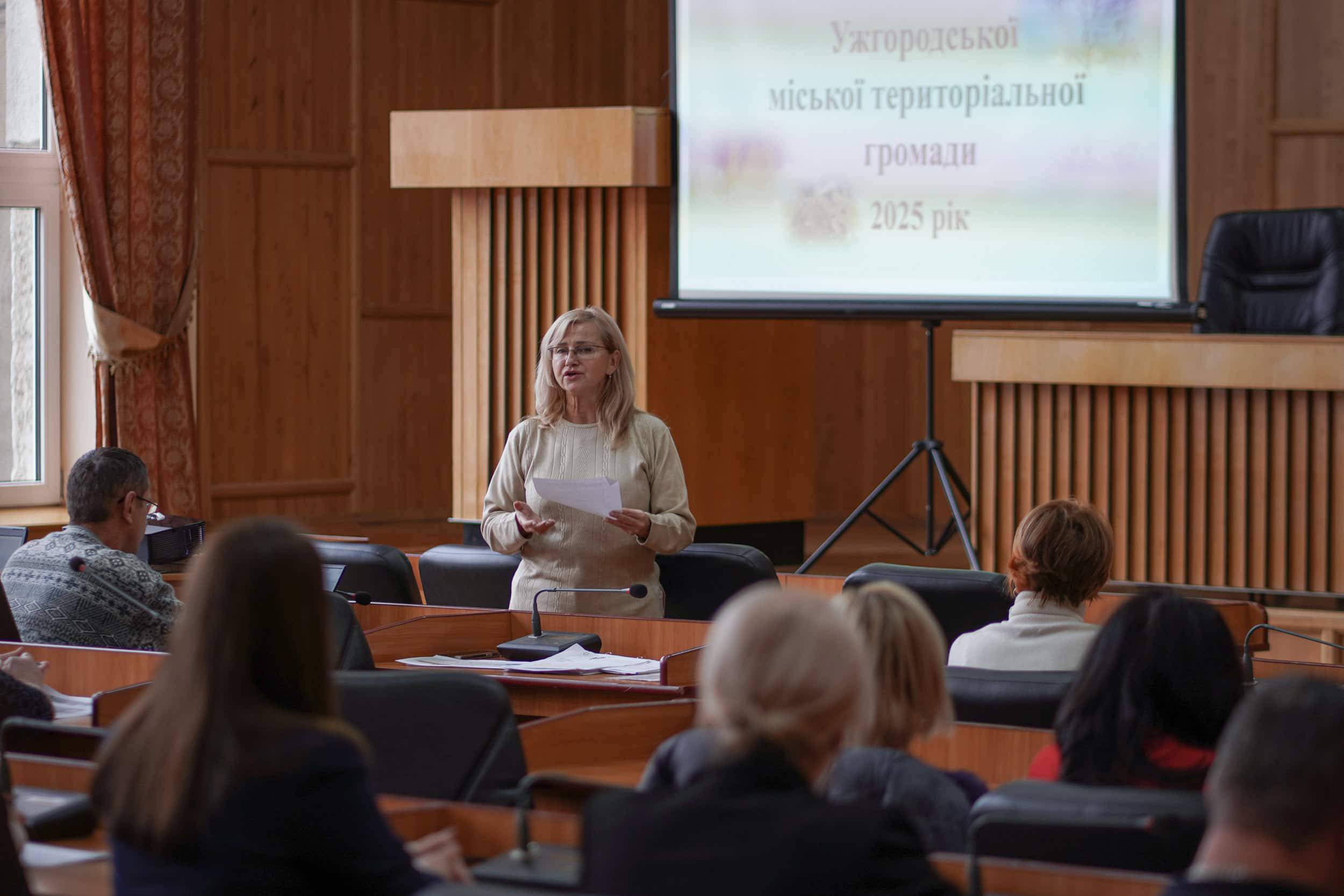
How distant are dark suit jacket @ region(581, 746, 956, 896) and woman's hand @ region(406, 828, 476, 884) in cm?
32

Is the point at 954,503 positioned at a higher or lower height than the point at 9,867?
higher

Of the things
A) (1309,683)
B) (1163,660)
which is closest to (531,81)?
(1163,660)

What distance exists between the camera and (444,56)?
7988 millimetres

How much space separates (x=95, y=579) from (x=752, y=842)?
2167mm

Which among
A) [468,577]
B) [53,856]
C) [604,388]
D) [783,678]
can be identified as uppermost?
[604,388]

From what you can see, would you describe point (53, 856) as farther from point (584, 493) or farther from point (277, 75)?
point (277, 75)

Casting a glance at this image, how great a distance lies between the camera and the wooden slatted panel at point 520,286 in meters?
6.54

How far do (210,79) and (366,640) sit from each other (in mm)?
4704

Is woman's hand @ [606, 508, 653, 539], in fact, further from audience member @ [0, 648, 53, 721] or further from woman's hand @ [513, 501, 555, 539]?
audience member @ [0, 648, 53, 721]

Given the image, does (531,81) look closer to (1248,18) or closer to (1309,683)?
(1248,18)

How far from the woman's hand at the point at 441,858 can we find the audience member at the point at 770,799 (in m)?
0.33

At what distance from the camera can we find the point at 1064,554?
115 inches

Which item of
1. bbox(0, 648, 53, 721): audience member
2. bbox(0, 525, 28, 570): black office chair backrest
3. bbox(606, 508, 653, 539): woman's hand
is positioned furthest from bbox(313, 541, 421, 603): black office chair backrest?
bbox(0, 648, 53, 721): audience member

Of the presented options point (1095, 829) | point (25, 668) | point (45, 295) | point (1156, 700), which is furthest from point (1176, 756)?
point (45, 295)
